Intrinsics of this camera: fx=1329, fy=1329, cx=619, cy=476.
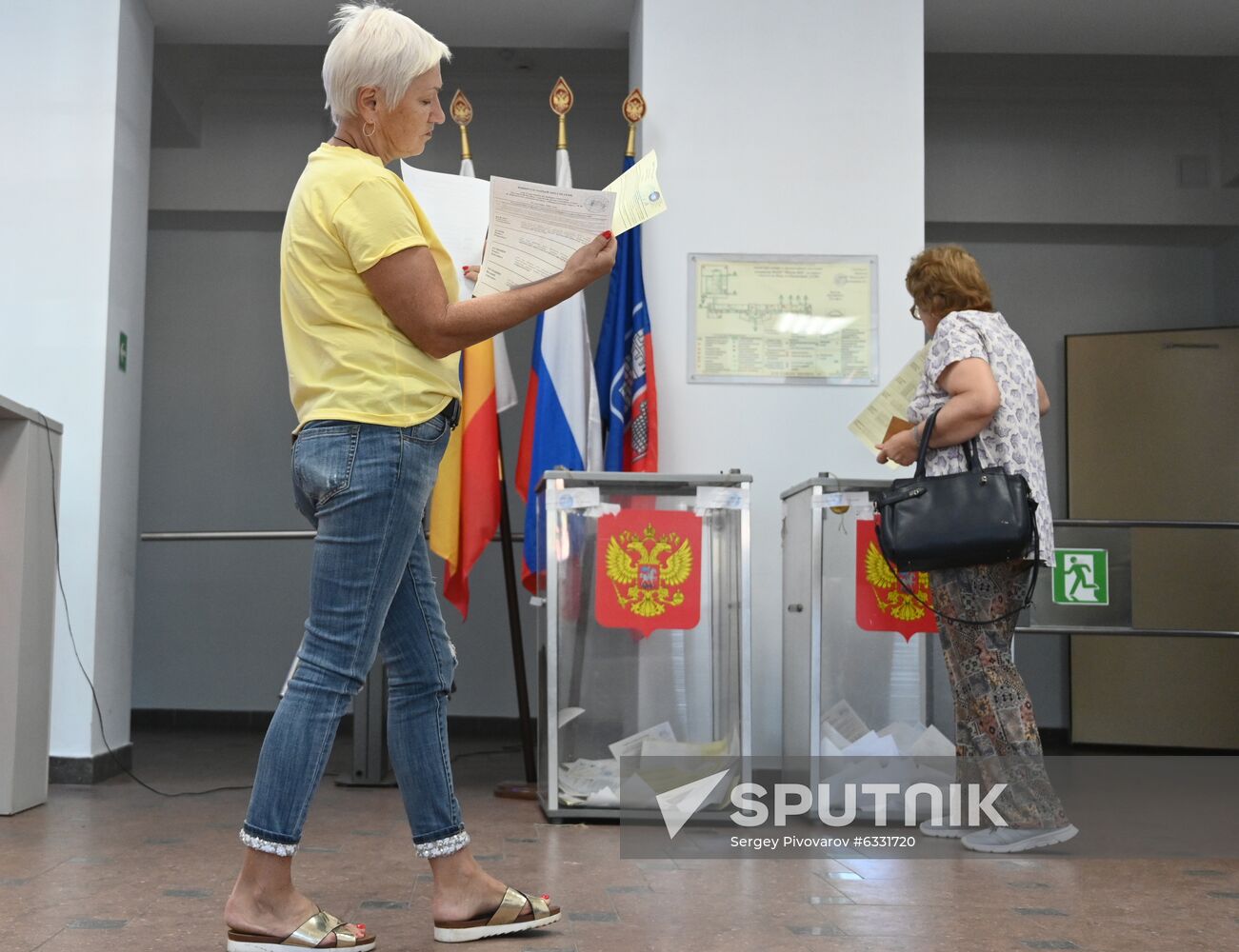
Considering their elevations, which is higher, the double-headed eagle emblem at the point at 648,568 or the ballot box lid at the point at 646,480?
the ballot box lid at the point at 646,480

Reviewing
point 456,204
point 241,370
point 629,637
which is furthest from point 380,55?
point 241,370

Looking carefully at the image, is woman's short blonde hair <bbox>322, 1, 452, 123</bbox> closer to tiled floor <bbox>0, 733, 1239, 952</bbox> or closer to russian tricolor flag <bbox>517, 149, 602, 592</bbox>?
tiled floor <bbox>0, 733, 1239, 952</bbox>

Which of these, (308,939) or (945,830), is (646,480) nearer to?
(945,830)

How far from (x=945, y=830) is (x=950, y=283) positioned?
122 centimetres

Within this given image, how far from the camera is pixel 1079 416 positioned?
5.55 meters

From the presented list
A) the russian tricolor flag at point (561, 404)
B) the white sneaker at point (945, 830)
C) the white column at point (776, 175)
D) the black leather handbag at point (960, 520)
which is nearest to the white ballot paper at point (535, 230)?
the black leather handbag at point (960, 520)

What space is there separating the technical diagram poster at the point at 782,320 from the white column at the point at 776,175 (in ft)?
0.12

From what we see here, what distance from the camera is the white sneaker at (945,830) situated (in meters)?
2.91

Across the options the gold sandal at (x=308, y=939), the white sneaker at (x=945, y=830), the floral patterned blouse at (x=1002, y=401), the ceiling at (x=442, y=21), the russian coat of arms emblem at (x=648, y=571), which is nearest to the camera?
the gold sandal at (x=308, y=939)

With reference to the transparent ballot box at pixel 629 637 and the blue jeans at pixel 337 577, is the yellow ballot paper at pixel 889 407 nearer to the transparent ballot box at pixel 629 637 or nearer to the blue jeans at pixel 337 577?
the transparent ballot box at pixel 629 637

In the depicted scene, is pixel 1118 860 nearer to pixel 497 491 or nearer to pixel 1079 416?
pixel 497 491

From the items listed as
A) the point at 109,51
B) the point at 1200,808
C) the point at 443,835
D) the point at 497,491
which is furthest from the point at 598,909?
the point at 109,51

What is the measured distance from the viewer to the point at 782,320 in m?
3.86

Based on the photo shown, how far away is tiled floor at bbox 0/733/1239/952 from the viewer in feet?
6.23
